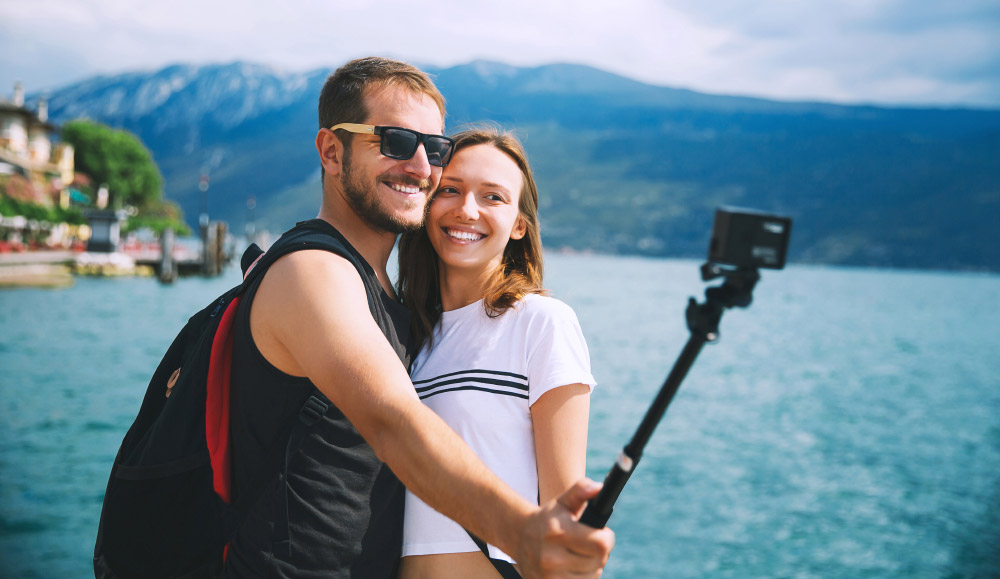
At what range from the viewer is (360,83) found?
258cm

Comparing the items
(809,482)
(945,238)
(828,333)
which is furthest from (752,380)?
(945,238)

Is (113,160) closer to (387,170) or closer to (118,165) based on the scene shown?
(118,165)

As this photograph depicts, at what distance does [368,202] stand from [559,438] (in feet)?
3.37

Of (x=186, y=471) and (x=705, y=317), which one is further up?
(x=705, y=317)

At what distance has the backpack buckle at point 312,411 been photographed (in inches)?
84.9

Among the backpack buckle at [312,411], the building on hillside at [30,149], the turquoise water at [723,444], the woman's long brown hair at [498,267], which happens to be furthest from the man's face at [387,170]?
the building on hillside at [30,149]

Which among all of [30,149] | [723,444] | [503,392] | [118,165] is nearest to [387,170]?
[503,392]

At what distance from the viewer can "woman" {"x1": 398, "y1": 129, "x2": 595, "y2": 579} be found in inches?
95.3

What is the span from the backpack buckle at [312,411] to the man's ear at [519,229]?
1230 mm

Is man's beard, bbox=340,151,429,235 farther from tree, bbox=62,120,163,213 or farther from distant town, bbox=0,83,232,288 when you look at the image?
tree, bbox=62,120,163,213

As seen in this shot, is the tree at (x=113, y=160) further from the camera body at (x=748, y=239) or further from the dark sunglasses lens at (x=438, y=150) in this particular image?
the camera body at (x=748, y=239)

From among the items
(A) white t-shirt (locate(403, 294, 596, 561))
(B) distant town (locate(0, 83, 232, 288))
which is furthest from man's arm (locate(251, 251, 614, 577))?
(B) distant town (locate(0, 83, 232, 288))

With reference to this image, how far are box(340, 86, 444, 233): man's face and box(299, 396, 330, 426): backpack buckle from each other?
711mm

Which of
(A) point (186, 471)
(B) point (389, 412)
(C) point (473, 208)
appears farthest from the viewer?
(C) point (473, 208)
